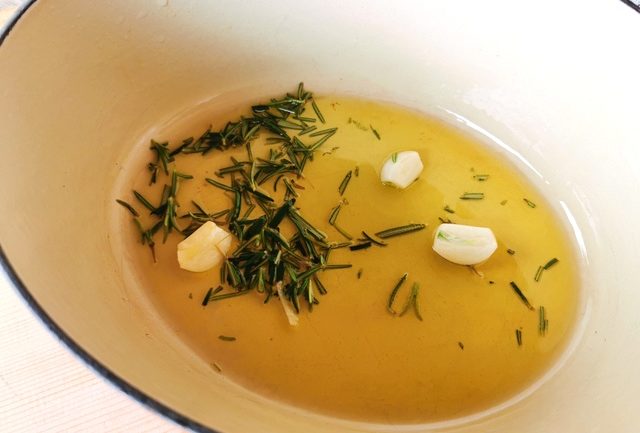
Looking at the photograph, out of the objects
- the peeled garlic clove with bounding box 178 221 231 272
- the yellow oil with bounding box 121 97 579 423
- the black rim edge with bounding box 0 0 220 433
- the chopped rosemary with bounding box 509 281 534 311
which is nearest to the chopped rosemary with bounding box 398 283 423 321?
the yellow oil with bounding box 121 97 579 423

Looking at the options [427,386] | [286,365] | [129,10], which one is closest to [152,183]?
[129,10]

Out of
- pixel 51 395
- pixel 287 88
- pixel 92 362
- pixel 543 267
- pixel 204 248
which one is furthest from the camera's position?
pixel 287 88

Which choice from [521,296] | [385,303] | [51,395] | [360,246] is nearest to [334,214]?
[360,246]

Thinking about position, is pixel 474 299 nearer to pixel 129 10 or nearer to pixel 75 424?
pixel 75 424

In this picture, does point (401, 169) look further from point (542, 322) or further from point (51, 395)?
point (51, 395)

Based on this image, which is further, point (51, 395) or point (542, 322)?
point (542, 322)

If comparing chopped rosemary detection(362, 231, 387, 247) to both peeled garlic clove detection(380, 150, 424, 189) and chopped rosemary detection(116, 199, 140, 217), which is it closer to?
peeled garlic clove detection(380, 150, 424, 189)

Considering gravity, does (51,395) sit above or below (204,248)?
below
